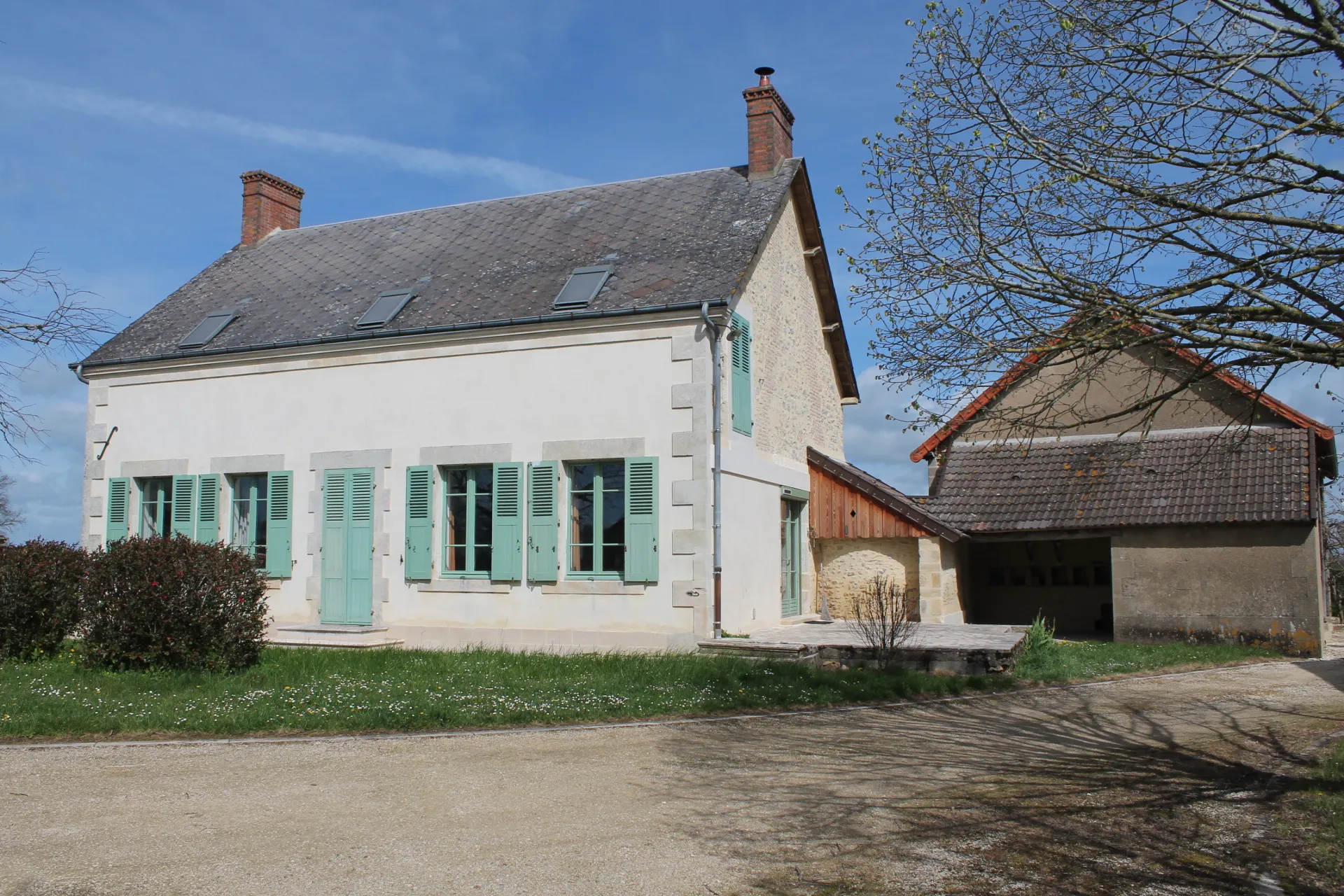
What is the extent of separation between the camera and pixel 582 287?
14.1m

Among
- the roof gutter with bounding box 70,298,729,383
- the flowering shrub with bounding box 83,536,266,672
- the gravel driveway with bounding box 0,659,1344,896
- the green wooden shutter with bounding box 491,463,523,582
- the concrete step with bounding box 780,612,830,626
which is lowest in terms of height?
the gravel driveway with bounding box 0,659,1344,896

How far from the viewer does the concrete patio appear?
11477 millimetres

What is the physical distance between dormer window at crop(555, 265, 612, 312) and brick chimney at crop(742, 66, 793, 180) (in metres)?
3.10

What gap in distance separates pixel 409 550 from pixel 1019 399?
963 centimetres

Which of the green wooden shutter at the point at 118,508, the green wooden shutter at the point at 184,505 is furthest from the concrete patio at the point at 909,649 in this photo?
the green wooden shutter at the point at 118,508

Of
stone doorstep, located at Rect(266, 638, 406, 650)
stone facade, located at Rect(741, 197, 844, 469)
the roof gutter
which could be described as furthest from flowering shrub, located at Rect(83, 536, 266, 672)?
stone facade, located at Rect(741, 197, 844, 469)

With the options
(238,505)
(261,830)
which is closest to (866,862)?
(261,830)

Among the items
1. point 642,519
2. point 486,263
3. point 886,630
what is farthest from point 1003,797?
point 486,263

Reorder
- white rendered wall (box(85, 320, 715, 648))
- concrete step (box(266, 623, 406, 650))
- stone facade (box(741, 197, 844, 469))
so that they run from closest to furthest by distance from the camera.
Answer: white rendered wall (box(85, 320, 715, 648)) → concrete step (box(266, 623, 406, 650)) → stone facade (box(741, 197, 844, 469))

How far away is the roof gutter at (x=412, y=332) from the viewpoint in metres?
13.0

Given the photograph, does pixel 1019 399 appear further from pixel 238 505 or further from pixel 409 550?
pixel 238 505

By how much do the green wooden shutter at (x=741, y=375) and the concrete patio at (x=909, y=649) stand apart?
2.74 m

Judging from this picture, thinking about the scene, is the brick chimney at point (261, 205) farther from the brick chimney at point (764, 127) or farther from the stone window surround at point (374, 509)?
the brick chimney at point (764, 127)

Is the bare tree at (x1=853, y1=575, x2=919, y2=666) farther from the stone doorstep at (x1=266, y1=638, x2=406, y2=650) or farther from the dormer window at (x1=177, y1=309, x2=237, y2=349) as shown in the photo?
the dormer window at (x1=177, y1=309, x2=237, y2=349)
